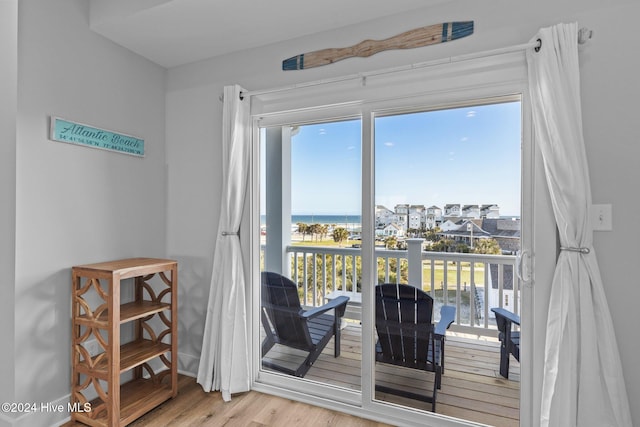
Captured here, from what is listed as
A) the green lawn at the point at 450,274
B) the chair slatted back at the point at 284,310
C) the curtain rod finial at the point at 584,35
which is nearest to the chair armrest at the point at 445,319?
the green lawn at the point at 450,274

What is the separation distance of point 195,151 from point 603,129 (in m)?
2.61

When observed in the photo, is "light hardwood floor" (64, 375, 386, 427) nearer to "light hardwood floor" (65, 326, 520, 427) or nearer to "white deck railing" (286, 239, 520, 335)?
"light hardwood floor" (65, 326, 520, 427)

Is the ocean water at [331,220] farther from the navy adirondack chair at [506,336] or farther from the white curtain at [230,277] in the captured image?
the navy adirondack chair at [506,336]

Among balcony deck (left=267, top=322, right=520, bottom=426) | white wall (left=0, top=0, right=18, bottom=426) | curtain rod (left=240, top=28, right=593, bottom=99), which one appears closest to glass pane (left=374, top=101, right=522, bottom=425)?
balcony deck (left=267, top=322, right=520, bottom=426)

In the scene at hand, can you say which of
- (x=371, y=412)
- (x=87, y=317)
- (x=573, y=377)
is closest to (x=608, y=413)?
(x=573, y=377)

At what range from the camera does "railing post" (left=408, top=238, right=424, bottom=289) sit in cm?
198

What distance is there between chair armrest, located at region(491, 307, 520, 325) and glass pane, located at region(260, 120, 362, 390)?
2.68 feet

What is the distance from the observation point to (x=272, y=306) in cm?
242

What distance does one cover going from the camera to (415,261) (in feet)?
6.52

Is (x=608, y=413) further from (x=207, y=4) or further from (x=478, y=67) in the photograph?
(x=207, y=4)

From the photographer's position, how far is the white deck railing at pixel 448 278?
1829 millimetres

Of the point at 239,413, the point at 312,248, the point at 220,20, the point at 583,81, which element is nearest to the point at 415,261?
the point at 312,248

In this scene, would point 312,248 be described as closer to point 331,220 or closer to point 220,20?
point 331,220

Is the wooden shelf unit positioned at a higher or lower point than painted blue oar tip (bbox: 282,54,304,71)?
lower
